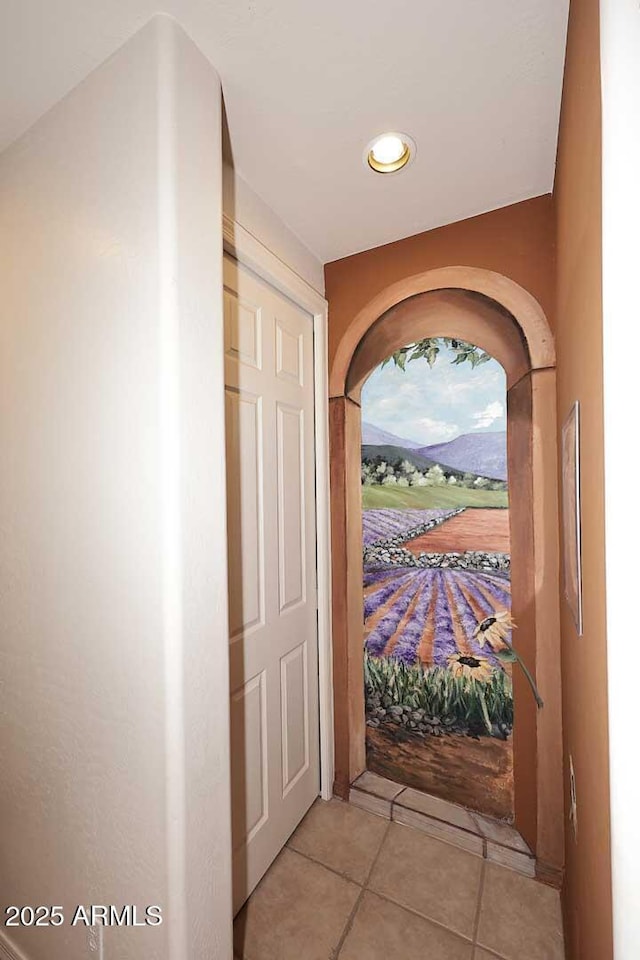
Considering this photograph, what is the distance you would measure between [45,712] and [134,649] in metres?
0.46

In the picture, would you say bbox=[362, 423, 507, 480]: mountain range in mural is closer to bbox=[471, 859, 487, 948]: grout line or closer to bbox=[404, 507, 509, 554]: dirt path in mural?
bbox=[404, 507, 509, 554]: dirt path in mural

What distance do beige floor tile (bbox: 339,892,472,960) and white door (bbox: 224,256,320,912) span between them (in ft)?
1.30

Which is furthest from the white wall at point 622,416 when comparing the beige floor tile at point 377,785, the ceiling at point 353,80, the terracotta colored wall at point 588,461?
the beige floor tile at point 377,785

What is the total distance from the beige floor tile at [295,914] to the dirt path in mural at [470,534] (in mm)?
1283

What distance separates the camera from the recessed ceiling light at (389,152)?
128 cm

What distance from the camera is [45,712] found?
1.12m

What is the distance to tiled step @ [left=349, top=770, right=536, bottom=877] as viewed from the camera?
1555mm

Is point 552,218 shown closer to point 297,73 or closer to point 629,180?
point 297,73

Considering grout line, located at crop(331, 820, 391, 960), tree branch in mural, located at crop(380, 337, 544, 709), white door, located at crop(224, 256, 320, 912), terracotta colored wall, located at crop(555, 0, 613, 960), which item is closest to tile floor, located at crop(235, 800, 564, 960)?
grout line, located at crop(331, 820, 391, 960)

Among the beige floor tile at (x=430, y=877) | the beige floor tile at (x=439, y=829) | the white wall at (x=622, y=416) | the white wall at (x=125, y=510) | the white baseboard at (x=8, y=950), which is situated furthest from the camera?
the beige floor tile at (x=439, y=829)

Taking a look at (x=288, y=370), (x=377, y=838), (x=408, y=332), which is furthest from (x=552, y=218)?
(x=377, y=838)

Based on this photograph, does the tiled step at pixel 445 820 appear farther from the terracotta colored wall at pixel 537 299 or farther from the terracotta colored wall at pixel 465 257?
the terracotta colored wall at pixel 465 257

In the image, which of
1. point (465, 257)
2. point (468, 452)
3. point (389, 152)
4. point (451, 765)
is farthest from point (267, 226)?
point (451, 765)

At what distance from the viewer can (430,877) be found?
4.99 ft
